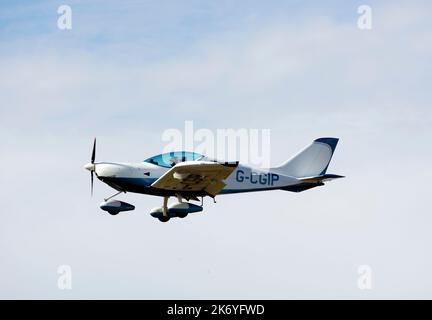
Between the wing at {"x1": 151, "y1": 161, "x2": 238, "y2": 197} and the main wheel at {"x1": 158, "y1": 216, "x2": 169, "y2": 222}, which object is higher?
the wing at {"x1": 151, "y1": 161, "x2": 238, "y2": 197}

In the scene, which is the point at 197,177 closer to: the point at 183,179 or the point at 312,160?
the point at 183,179

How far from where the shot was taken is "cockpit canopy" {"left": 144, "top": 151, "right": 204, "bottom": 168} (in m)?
40.3

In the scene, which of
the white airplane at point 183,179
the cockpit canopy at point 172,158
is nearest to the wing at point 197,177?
the white airplane at point 183,179

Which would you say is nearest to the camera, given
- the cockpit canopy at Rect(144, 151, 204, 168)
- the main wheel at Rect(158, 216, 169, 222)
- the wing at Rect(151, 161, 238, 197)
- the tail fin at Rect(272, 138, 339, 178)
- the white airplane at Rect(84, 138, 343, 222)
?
the wing at Rect(151, 161, 238, 197)

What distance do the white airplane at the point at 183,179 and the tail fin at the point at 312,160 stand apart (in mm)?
456

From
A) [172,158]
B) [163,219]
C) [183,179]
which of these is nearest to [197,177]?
[183,179]

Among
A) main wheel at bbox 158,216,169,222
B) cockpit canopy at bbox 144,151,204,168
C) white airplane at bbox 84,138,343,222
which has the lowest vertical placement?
main wheel at bbox 158,216,169,222

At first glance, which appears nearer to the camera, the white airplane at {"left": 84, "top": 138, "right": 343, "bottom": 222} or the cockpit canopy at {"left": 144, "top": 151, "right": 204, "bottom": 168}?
the white airplane at {"left": 84, "top": 138, "right": 343, "bottom": 222}

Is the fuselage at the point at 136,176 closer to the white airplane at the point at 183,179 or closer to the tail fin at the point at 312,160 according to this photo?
the white airplane at the point at 183,179

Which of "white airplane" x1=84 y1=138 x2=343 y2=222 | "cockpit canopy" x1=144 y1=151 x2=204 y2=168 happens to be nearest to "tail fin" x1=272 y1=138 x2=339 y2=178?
"white airplane" x1=84 y1=138 x2=343 y2=222

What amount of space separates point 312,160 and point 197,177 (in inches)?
231

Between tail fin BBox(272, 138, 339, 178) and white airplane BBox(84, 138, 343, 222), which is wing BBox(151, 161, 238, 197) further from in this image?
tail fin BBox(272, 138, 339, 178)

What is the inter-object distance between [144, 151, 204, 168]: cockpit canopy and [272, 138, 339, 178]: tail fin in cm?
435
